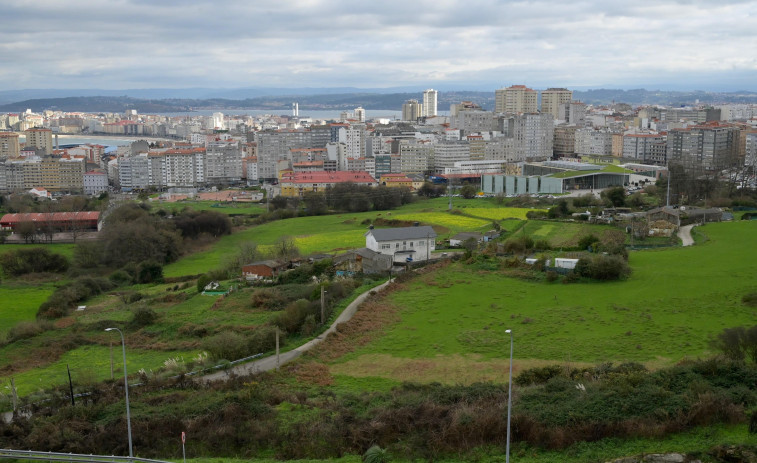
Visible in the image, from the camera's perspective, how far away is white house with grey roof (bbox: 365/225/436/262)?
23.6 meters

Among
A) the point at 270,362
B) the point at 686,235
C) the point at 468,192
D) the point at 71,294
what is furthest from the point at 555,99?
the point at 270,362

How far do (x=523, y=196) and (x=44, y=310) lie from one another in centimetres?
2819

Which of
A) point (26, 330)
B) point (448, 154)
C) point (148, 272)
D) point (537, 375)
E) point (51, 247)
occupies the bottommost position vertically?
point (51, 247)

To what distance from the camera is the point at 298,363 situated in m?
13.2

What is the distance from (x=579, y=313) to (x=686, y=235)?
12.2 metres

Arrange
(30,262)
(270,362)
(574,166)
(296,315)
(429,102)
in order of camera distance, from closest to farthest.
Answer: (270,362) < (296,315) < (30,262) < (574,166) < (429,102)

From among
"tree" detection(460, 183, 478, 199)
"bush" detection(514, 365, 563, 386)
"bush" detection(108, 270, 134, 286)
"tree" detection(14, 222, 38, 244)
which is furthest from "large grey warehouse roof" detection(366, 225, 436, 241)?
"tree" detection(460, 183, 478, 199)

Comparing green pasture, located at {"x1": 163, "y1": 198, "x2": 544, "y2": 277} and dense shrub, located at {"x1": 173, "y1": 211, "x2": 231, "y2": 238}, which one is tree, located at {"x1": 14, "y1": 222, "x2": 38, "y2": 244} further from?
green pasture, located at {"x1": 163, "y1": 198, "x2": 544, "y2": 277}

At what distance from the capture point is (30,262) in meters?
27.8

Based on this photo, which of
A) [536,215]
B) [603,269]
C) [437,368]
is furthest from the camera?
[536,215]

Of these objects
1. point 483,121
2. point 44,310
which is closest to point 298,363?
point 44,310

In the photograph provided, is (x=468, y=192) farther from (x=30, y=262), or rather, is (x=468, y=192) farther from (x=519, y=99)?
(x=519, y=99)

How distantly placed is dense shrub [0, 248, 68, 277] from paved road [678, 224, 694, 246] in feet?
74.5

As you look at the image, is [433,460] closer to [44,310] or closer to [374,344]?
[374,344]
